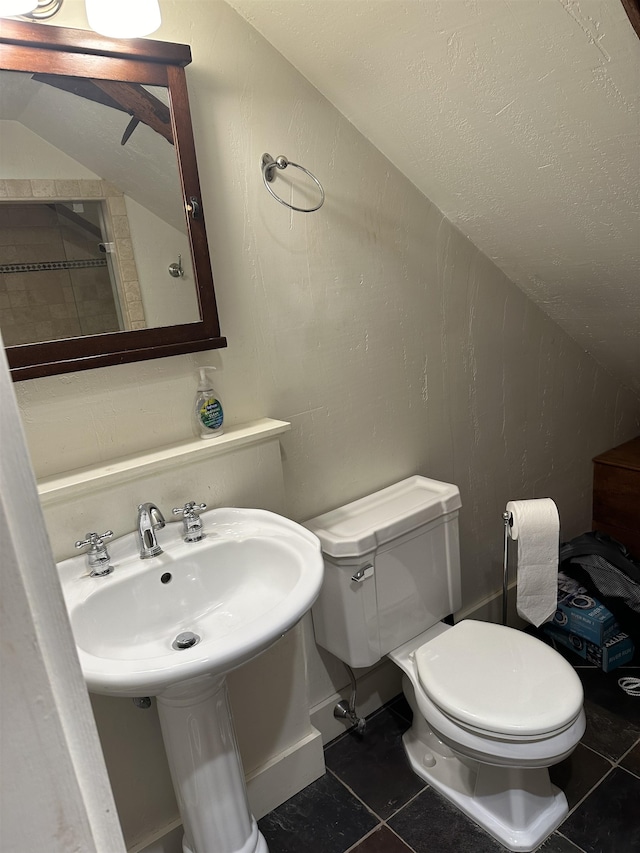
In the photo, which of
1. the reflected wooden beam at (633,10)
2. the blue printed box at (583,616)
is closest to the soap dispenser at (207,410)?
the reflected wooden beam at (633,10)

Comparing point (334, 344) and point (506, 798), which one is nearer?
point (506, 798)

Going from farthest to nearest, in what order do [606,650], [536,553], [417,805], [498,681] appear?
[606,650] < [536,553] < [417,805] < [498,681]

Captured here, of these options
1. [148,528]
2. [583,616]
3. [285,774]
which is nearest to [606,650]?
[583,616]

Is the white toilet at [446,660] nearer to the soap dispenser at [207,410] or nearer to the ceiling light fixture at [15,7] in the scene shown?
the soap dispenser at [207,410]

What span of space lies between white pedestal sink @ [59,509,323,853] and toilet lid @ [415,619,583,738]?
53 cm

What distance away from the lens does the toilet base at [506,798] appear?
1495 millimetres

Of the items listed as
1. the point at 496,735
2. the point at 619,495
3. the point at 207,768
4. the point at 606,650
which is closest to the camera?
the point at 207,768

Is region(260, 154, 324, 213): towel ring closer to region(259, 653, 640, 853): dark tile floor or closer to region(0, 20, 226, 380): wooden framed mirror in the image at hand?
region(0, 20, 226, 380): wooden framed mirror

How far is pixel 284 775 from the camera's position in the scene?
1646mm

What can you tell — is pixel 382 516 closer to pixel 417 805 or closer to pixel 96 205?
pixel 417 805

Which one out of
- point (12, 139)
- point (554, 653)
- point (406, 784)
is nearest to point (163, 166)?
point (12, 139)

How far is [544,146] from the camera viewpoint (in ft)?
4.70

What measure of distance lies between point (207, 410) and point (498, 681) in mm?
975

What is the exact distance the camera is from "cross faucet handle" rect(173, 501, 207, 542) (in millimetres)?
1318
